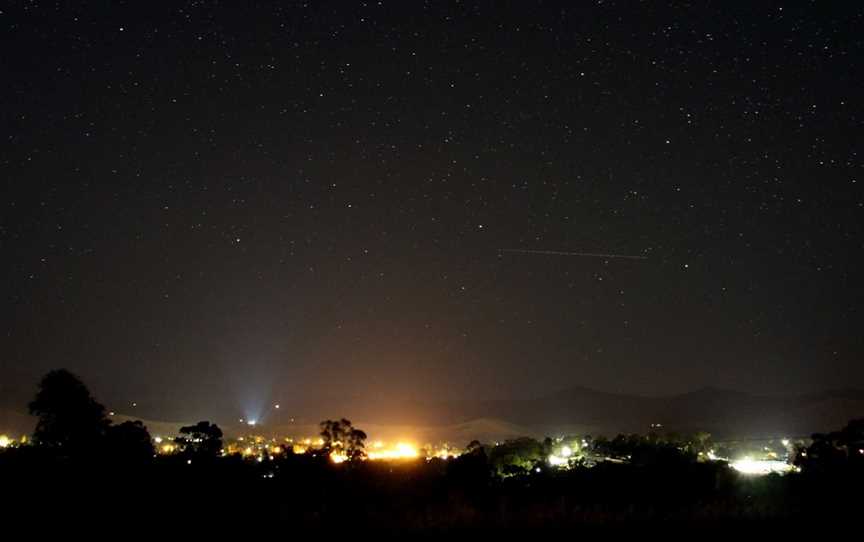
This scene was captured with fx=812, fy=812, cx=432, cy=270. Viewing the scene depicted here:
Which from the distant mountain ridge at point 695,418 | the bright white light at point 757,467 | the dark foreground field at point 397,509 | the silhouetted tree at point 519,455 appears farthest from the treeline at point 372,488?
the distant mountain ridge at point 695,418

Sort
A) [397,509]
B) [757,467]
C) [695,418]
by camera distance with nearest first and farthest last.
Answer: [397,509] < [757,467] < [695,418]

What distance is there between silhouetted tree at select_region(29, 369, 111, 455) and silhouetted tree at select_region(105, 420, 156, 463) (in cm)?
80

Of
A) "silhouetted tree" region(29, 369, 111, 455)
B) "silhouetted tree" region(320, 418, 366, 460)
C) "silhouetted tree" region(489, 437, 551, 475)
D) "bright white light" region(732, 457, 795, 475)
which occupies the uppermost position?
"silhouetted tree" region(29, 369, 111, 455)

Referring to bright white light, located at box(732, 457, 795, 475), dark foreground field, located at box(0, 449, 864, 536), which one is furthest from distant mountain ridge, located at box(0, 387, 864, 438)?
dark foreground field, located at box(0, 449, 864, 536)

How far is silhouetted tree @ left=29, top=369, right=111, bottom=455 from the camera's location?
35.0 metres

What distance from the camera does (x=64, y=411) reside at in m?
35.5

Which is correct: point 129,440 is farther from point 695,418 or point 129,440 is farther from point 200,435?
point 695,418

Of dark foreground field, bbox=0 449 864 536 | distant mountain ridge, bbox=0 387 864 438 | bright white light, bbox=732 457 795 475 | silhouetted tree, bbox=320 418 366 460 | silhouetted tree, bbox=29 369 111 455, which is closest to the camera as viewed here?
dark foreground field, bbox=0 449 864 536

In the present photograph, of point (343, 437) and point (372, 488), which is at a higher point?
point (343, 437)

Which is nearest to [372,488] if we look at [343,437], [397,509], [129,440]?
[397,509]

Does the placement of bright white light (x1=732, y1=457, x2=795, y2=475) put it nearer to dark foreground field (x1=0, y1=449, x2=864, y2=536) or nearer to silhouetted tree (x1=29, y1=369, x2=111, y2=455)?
dark foreground field (x1=0, y1=449, x2=864, y2=536)

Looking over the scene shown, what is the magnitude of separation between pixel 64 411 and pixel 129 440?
17.9ft

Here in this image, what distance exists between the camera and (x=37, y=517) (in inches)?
325

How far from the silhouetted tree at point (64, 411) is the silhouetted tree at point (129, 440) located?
31.7 inches
